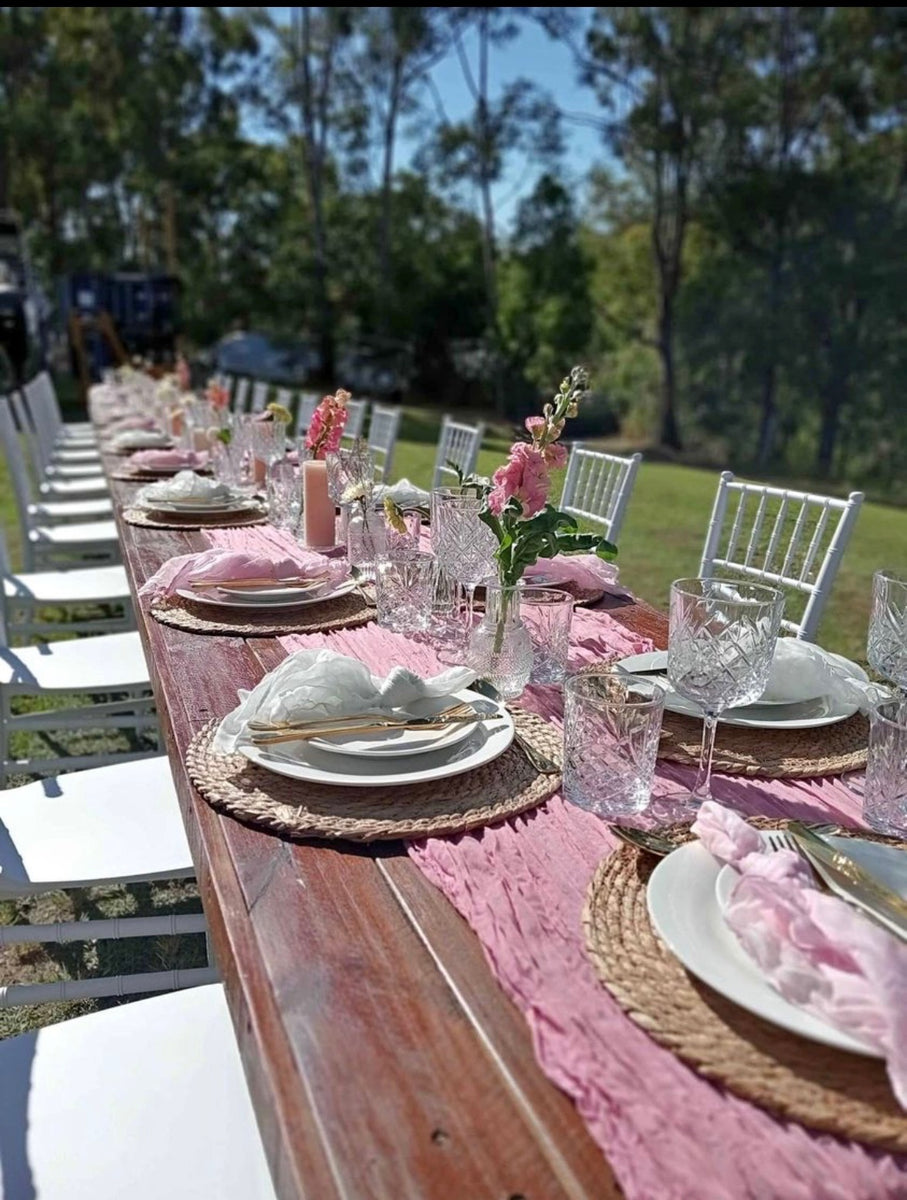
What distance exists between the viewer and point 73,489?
195 inches

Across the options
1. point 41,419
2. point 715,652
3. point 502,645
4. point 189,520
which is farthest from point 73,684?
point 41,419

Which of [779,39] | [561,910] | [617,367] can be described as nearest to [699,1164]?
[561,910]

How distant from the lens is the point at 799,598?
6.97 ft

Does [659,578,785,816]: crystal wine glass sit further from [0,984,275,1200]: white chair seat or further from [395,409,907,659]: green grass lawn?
[395,409,907,659]: green grass lawn

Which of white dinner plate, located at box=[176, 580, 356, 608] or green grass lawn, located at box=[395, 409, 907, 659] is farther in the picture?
green grass lawn, located at box=[395, 409, 907, 659]

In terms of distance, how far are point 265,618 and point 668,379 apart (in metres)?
16.5

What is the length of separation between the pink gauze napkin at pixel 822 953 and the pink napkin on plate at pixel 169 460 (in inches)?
123

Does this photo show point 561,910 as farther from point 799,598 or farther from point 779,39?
point 779,39

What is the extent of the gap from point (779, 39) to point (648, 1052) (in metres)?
18.9

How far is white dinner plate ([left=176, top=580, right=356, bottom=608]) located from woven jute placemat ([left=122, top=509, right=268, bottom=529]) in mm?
759

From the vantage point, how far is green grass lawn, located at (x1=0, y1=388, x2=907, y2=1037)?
2064 millimetres

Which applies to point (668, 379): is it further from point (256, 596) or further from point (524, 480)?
point (524, 480)

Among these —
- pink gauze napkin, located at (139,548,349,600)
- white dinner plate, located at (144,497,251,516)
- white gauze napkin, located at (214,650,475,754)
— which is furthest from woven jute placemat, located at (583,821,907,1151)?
white dinner plate, located at (144,497,251,516)

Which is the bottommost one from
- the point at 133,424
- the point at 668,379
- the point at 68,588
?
the point at 668,379
